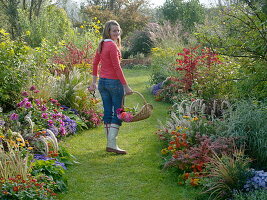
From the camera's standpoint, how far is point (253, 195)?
3.54m

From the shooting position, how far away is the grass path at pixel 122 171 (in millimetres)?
4324

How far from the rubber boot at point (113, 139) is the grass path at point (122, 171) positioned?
9cm

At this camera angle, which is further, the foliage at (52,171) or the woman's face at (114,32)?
the woman's face at (114,32)

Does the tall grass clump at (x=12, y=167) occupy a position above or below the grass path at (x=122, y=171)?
above

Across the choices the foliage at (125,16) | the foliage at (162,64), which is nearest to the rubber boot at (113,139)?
the foliage at (162,64)

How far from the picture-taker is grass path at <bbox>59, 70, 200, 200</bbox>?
4.32m

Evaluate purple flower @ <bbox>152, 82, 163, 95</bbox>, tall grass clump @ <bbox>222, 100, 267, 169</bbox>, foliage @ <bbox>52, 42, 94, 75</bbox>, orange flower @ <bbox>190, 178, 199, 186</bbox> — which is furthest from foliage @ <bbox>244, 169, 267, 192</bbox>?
purple flower @ <bbox>152, 82, 163, 95</bbox>

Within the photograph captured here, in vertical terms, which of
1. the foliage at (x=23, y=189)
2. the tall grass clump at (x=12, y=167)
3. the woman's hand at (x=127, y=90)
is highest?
the woman's hand at (x=127, y=90)

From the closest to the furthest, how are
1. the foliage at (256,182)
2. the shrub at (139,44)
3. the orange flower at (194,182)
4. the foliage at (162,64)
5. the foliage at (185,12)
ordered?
the foliage at (256,182) → the orange flower at (194,182) → the foliage at (162,64) → the shrub at (139,44) → the foliage at (185,12)

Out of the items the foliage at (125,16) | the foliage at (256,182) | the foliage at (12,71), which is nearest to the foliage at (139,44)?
the foliage at (125,16)

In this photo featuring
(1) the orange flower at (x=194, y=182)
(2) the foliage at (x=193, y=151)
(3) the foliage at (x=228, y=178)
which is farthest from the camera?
(2) the foliage at (x=193, y=151)

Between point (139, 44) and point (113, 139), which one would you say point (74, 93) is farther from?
point (139, 44)

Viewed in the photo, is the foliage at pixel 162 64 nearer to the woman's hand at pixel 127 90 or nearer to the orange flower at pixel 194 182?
the woman's hand at pixel 127 90

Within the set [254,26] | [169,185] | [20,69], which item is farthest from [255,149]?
[20,69]
